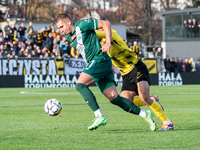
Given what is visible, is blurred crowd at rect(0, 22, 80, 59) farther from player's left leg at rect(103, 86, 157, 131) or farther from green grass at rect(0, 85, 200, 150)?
player's left leg at rect(103, 86, 157, 131)

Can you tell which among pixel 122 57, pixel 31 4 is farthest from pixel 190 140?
pixel 31 4

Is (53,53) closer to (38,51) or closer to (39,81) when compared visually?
(38,51)

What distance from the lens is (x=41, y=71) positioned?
2342cm

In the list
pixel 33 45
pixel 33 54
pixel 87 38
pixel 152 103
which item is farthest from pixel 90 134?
pixel 33 45

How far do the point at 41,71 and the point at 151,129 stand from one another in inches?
681

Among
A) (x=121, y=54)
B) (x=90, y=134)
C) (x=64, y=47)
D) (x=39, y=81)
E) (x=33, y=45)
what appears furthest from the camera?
(x=33, y=45)

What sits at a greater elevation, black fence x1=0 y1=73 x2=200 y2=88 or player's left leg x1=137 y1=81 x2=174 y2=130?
player's left leg x1=137 y1=81 x2=174 y2=130

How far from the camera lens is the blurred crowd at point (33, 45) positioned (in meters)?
24.5

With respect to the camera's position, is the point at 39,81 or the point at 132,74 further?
the point at 39,81

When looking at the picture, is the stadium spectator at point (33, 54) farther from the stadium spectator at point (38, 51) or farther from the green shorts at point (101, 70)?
the green shorts at point (101, 70)

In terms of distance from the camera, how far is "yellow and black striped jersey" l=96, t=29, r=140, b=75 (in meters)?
6.91

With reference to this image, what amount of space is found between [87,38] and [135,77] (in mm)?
1242

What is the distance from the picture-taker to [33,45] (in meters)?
25.9

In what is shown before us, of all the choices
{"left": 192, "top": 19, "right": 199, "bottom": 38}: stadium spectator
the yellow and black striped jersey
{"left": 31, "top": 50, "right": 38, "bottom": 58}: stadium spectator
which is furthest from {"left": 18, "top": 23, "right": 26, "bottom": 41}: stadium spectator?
{"left": 192, "top": 19, "right": 199, "bottom": 38}: stadium spectator
